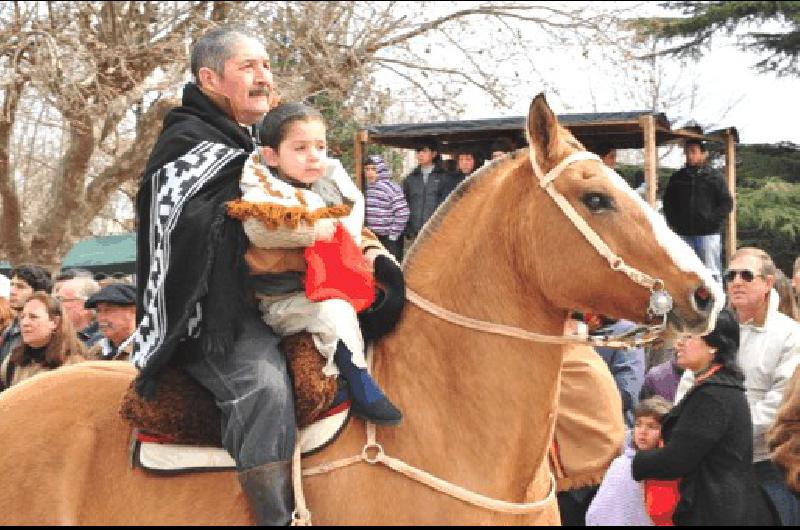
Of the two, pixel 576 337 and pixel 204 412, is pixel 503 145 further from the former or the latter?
pixel 204 412

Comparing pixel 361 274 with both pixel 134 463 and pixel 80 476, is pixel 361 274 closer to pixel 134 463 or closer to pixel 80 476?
pixel 134 463

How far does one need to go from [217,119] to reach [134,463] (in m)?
1.33

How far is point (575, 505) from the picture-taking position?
6562 mm

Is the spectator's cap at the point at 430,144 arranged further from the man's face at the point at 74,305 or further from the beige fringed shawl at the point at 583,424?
the beige fringed shawl at the point at 583,424

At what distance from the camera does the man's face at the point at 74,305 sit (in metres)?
9.02

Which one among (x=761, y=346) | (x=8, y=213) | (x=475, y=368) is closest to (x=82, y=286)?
(x=761, y=346)

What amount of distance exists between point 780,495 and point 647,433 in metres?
0.83

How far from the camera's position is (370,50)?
18.3 m

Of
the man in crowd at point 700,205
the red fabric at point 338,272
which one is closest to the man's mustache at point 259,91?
the red fabric at point 338,272

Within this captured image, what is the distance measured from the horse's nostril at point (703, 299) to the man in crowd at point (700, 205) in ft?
23.0

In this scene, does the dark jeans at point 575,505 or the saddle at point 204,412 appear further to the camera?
the dark jeans at point 575,505

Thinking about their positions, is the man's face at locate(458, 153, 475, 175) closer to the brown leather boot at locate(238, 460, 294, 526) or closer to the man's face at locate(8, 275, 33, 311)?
the man's face at locate(8, 275, 33, 311)

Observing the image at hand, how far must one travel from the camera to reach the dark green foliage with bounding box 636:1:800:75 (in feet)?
54.9

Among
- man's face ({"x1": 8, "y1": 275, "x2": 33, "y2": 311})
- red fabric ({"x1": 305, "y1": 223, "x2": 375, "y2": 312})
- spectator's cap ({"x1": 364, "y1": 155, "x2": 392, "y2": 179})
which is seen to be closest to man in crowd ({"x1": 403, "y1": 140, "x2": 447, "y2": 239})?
spectator's cap ({"x1": 364, "y1": 155, "x2": 392, "y2": 179})
